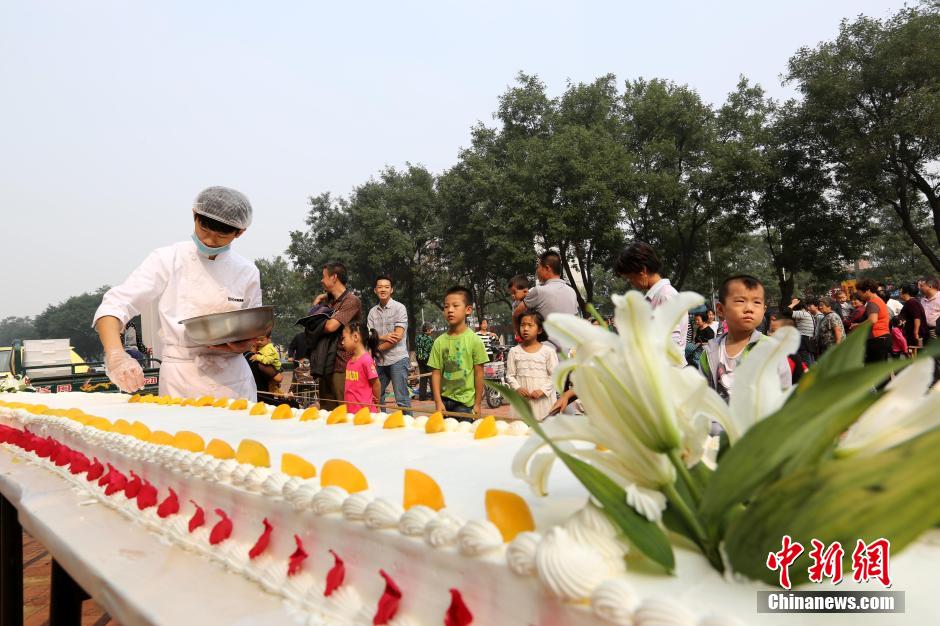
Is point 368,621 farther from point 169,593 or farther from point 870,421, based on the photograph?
point 870,421

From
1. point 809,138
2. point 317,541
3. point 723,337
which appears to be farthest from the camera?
point 809,138

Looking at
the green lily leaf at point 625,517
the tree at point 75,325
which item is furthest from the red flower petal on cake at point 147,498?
the tree at point 75,325

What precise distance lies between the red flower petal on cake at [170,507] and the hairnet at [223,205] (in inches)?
70.6

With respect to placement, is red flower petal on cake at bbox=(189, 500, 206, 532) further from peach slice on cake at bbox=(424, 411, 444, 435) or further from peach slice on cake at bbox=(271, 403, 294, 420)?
peach slice on cake at bbox=(271, 403, 294, 420)

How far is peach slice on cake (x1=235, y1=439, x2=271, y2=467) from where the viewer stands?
1.56 metres

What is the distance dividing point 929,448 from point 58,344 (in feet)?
55.4

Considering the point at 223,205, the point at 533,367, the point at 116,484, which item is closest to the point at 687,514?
the point at 116,484

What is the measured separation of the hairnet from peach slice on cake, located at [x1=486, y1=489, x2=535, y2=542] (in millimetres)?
2674

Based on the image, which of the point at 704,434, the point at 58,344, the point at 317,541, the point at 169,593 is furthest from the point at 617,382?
the point at 58,344

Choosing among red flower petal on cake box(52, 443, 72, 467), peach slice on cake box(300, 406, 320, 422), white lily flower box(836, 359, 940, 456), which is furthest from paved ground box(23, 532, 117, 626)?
white lily flower box(836, 359, 940, 456)

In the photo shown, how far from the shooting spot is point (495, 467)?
143cm

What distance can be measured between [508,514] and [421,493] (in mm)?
217

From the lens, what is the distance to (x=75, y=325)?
8194 centimetres

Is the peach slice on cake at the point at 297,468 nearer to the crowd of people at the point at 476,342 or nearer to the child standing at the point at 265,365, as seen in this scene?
the crowd of people at the point at 476,342
